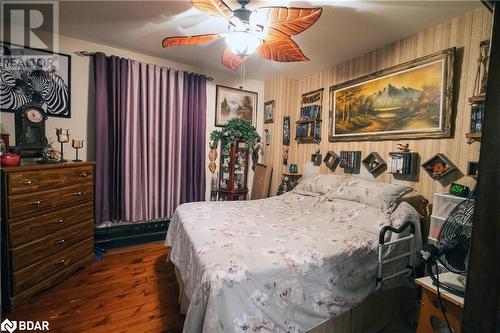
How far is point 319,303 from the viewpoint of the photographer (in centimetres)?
134

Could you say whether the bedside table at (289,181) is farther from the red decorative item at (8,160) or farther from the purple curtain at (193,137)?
the red decorative item at (8,160)

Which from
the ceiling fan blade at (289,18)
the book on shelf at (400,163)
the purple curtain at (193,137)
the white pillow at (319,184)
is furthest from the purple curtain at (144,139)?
the book on shelf at (400,163)

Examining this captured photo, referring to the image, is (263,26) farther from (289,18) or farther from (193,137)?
(193,137)

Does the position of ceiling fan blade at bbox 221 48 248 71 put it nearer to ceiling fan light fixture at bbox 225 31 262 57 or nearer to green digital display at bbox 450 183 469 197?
ceiling fan light fixture at bbox 225 31 262 57

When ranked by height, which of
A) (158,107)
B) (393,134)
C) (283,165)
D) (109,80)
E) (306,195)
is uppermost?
(109,80)

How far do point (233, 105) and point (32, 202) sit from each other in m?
2.79

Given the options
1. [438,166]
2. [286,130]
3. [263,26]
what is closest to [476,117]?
[438,166]

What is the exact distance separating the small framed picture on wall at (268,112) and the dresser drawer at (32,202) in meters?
3.00

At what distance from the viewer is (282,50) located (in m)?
1.88

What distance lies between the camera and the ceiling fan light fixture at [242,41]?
1.63 metres

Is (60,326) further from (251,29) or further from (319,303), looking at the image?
(251,29)

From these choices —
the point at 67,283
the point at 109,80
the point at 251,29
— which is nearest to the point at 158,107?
the point at 109,80

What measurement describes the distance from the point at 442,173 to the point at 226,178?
107 inches

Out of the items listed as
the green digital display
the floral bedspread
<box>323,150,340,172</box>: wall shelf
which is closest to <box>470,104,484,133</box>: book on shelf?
the green digital display
